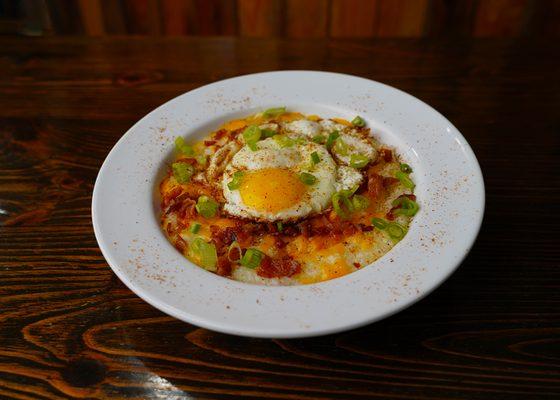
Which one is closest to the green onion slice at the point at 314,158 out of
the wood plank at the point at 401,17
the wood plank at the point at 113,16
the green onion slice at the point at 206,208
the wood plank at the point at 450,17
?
the green onion slice at the point at 206,208

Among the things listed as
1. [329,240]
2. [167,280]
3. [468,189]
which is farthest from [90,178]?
[468,189]

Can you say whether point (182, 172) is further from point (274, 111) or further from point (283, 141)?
point (274, 111)

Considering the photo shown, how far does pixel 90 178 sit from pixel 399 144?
1.49 meters

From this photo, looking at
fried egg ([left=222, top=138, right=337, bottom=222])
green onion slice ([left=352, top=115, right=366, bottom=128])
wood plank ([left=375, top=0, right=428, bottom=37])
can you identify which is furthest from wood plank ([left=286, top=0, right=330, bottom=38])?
fried egg ([left=222, top=138, right=337, bottom=222])

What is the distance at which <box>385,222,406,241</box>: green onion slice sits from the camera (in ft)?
6.51

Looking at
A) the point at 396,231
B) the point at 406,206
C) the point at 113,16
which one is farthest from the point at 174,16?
the point at 396,231

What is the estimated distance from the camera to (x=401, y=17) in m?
4.85

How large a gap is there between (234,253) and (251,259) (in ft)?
0.26

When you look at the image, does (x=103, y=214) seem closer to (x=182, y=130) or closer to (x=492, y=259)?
(x=182, y=130)

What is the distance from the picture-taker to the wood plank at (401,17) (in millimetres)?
4766

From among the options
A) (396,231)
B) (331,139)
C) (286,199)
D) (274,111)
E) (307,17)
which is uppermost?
(307,17)

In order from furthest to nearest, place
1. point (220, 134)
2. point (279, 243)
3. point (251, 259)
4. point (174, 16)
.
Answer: point (174, 16)
point (220, 134)
point (279, 243)
point (251, 259)

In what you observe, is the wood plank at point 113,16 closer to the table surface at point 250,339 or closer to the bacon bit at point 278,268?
the table surface at point 250,339

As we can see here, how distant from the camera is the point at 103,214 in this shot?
1.99 m
